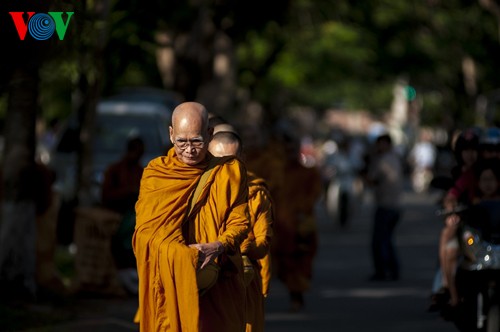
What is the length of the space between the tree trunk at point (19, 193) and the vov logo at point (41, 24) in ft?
3.55

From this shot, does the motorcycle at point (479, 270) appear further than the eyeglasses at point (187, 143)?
Yes

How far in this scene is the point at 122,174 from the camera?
50.5 ft

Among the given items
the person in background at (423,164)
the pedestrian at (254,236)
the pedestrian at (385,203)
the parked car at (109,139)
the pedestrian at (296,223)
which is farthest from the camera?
the person in background at (423,164)

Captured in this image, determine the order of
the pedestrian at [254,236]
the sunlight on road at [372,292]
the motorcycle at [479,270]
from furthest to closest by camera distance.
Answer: the sunlight on road at [372,292] < the motorcycle at [479,270] < the pedestrian at [254,236]

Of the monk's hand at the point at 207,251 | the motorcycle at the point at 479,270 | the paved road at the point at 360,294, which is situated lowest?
the paved road at the point at 360,294

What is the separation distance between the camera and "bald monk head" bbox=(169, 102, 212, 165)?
6.93 meters

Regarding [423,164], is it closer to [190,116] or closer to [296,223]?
Result: [296,223]

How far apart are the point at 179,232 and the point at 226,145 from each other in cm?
158

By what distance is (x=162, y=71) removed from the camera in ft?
104

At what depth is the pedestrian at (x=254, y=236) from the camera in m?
8.21

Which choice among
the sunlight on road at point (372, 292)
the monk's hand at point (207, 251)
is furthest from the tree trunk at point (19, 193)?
the monk's hand at point (207, 251)

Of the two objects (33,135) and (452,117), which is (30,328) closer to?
(33,135)

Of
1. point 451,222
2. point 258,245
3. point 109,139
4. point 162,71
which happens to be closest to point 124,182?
point 451,222

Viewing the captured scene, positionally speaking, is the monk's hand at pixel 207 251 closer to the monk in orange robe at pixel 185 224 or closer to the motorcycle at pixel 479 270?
the monk in orange robe at pixel 185 224
